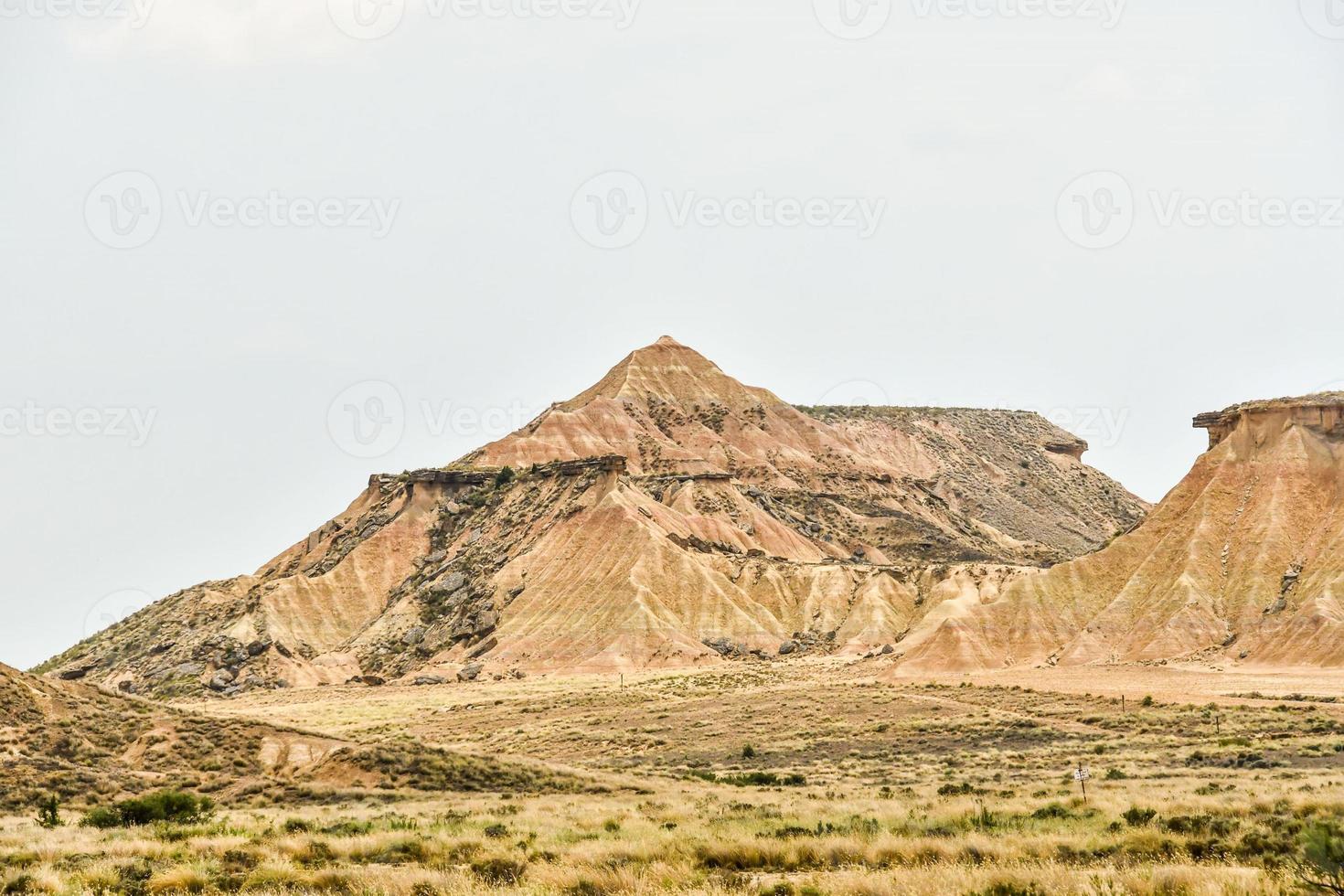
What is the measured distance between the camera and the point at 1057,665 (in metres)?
65.9

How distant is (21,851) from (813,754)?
1046 inches

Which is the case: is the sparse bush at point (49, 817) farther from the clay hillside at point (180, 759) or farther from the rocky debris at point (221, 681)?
the rocky debris at point (221, 681)

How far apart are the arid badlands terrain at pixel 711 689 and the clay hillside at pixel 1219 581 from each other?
0.22 metres

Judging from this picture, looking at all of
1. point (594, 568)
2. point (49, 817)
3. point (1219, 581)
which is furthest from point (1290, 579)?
point (49, 817)

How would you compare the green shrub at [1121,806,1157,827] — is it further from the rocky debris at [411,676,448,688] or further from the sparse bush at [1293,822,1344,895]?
the rocky debris at [411,676,448,688]

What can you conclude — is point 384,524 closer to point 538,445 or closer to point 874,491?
point 538,445

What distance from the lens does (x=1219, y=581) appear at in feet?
224

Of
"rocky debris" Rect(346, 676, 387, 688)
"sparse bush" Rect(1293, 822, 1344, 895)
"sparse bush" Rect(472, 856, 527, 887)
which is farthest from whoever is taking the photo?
"rocky debris" Rect(346, 676, 387, 688)

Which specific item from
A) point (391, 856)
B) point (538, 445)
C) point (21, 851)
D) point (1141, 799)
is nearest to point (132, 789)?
point (21, 851)

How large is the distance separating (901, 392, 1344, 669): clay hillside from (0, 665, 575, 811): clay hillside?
38.4 meters

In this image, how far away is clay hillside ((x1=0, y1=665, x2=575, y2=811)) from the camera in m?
32.3

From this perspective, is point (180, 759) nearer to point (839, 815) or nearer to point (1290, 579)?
point (839, 815)

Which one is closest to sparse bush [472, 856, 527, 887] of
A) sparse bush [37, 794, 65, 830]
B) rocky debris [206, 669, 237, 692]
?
sparse bush [37, 794, 65, 830]

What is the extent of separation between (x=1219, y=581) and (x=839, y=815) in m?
50.4
